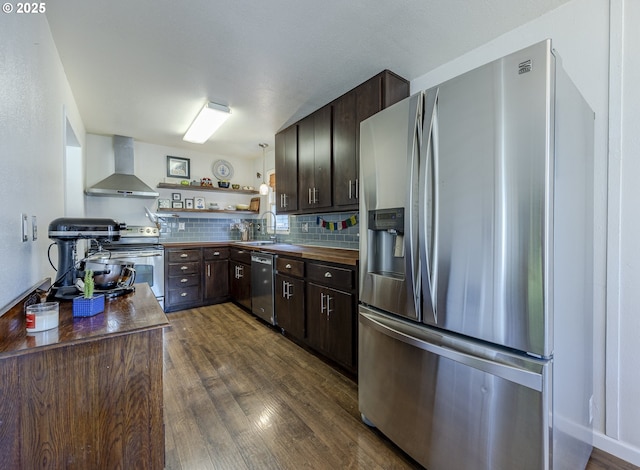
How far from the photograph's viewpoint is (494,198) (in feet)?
3.59

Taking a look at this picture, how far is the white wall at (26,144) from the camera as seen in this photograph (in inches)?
44.9

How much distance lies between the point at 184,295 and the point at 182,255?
56 cm

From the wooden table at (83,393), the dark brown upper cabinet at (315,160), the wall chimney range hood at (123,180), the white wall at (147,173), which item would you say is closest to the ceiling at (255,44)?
the dark brown upper cabinet at (315,160)

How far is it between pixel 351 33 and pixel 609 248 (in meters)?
1.96

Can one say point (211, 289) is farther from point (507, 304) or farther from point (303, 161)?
point (507, 304)

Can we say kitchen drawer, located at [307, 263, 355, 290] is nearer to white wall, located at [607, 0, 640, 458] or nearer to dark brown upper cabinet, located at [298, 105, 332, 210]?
dark brown upper cabinet, located at [298, 105, 332, 210]

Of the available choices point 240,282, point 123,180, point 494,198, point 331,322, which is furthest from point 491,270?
point 123,180

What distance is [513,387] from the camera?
1.05m

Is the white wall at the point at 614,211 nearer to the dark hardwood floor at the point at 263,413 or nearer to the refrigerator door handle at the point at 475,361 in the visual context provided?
the dark hardwood floor at the point at 263,413

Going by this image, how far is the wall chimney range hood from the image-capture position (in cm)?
381

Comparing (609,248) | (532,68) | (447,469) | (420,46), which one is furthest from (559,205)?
(420,46)

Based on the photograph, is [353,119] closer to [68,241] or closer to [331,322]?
[331,322]

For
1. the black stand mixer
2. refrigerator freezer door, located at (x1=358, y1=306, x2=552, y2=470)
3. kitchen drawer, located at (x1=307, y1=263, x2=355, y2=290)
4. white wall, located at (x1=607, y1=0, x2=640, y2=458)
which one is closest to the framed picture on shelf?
kitchen drawer, located at (x1=307, y1=263, x2=355, y2=290)

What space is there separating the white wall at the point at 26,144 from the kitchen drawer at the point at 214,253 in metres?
Answer: 2.16
